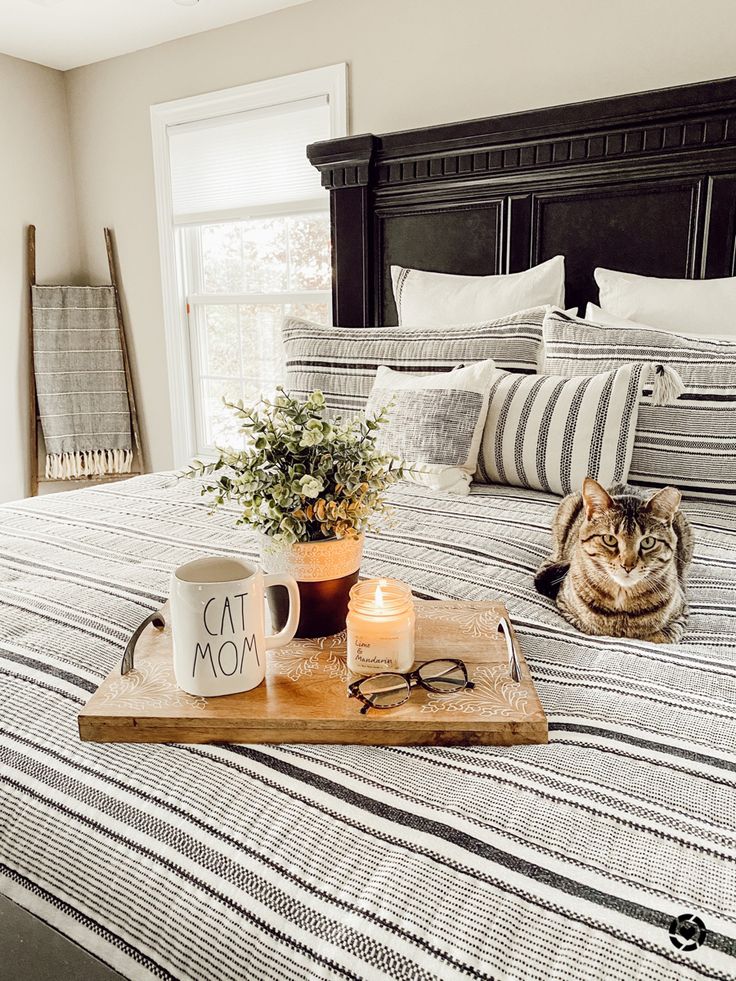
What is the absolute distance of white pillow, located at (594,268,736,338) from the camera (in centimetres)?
203

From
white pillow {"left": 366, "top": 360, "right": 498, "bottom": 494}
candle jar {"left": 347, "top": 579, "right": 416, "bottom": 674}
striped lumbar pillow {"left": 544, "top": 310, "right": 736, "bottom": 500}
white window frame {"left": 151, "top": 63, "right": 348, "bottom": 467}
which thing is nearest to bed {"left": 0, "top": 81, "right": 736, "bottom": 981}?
candle jar {"left": 347, "top": 579, "right": 416, "bottom": 674}

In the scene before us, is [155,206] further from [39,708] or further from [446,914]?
[446,914]

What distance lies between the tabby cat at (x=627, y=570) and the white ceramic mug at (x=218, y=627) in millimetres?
508

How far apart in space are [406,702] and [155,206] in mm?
3485

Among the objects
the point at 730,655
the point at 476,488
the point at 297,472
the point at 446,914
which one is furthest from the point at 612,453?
the point at 446,914

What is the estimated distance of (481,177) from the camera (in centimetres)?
261

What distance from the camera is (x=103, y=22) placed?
3.23 m

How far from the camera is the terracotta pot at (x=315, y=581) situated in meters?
0.97

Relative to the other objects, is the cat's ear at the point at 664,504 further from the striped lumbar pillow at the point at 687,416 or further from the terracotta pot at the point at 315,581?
the striped lumbar pillow at the point at 687,416

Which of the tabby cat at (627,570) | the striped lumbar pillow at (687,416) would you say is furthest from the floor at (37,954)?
the striped lumbar pillow at (687,416)

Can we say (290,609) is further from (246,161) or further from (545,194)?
(246,161)

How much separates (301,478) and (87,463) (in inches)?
132

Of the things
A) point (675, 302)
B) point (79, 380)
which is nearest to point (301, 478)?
point (675, 302)

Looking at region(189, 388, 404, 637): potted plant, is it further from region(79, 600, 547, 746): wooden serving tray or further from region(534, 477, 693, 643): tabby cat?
region(534, 477, 693, 643): tabby cat
